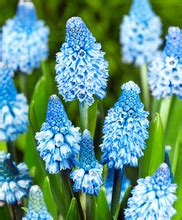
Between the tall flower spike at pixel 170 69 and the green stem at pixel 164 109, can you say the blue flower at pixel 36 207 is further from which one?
the green stem at pixel 164 109

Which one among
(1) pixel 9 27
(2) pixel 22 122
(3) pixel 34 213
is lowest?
(3) pixel 34 213

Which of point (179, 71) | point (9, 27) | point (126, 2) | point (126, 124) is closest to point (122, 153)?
point (126, 124)

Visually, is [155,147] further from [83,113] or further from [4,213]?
[4,213]

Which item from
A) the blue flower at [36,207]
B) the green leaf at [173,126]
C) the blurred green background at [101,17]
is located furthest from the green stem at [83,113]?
the blurred green background at [101,17]

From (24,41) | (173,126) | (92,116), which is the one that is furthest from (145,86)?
(92,116)

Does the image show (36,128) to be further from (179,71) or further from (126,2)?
(126,2)

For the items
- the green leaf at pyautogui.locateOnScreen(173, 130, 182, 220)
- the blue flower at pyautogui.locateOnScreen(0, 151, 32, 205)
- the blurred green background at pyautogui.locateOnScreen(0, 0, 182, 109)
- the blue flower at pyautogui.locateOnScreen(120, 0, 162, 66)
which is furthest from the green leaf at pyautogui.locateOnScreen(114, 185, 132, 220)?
the blurred green background at pyautogui.locateOnScreen(0, 0, 182, 109)
